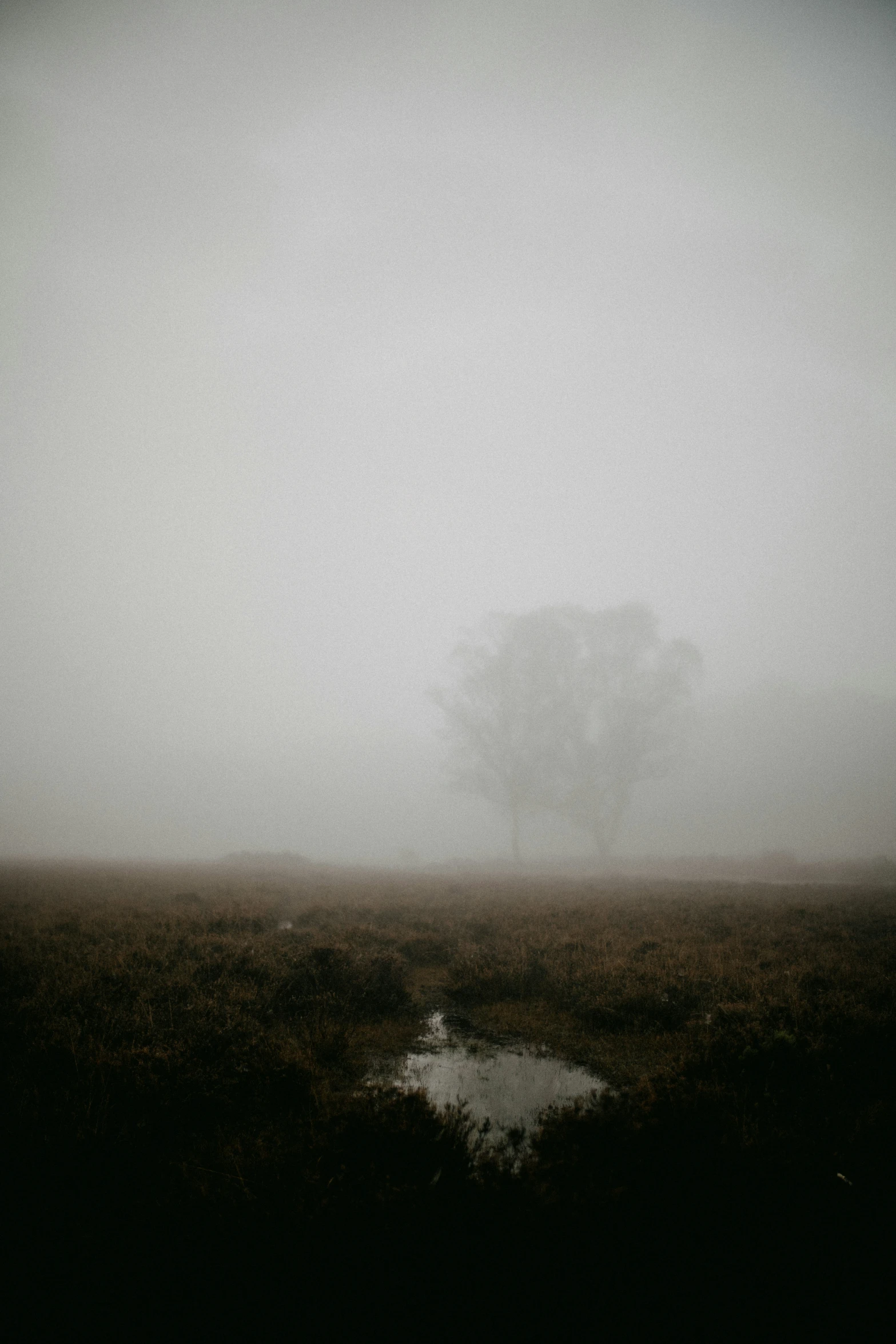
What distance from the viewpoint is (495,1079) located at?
16.9ft

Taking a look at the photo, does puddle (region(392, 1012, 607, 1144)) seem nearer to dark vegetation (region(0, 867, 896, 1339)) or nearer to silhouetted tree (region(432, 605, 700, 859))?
dark vegetation (region(0, 867, 896, 1339))

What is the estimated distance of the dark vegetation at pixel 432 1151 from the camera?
281 cm

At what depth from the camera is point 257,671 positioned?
514 feet

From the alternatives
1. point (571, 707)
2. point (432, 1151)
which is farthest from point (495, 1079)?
point (571, 707)

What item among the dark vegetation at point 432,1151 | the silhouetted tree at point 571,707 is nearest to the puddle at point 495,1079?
the dark vegetation at point 432,1151

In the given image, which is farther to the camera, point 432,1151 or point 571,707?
point 571,707

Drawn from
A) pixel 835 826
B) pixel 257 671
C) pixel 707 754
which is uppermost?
pixel 257 671

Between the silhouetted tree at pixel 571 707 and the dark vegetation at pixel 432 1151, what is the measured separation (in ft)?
66.2

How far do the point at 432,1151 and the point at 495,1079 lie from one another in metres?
1.61

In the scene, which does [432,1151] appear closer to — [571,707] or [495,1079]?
[495,1079]

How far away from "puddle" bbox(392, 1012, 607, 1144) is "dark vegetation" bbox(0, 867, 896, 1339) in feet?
0.89

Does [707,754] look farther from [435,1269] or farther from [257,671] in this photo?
[257,671]

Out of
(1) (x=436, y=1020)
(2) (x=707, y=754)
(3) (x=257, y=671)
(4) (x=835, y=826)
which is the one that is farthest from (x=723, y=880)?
(3) (x=257, y=671)

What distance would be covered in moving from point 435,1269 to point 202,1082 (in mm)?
2802
